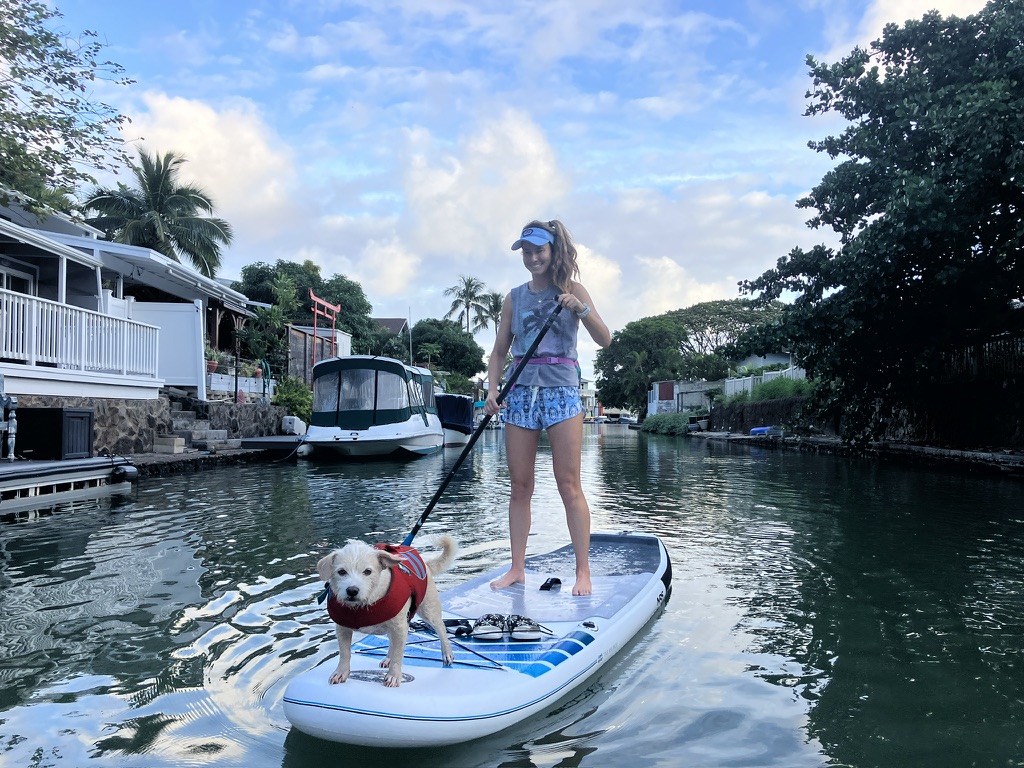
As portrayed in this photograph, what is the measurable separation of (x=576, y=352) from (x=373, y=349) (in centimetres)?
4314

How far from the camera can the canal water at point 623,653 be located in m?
2.72

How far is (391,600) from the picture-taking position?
2557 millimetres

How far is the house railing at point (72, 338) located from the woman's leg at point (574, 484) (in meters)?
10.2

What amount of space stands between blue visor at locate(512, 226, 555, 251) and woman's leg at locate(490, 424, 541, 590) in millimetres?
972

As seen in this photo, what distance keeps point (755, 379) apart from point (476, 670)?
34.8 meters

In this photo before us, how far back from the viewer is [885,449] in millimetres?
18562

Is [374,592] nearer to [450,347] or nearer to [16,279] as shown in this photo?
[16,279]

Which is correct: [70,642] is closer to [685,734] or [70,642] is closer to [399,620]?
[399,620]

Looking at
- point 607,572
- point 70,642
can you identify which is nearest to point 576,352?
point 607,572

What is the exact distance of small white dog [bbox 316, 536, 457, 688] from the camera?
8.19 ft

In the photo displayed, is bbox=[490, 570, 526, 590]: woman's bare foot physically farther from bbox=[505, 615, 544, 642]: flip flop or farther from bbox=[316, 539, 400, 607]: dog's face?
bbox=[316, 539, 400, 607]: dog's face

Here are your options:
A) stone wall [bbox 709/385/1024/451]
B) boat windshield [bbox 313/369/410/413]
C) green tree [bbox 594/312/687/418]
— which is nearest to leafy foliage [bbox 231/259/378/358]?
boat windshield [bbox 313/369/410/413]

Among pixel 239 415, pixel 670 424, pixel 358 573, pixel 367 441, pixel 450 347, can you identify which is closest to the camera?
pixel 358 573

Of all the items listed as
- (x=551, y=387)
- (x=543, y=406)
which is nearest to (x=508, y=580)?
(x=543, y=406)
